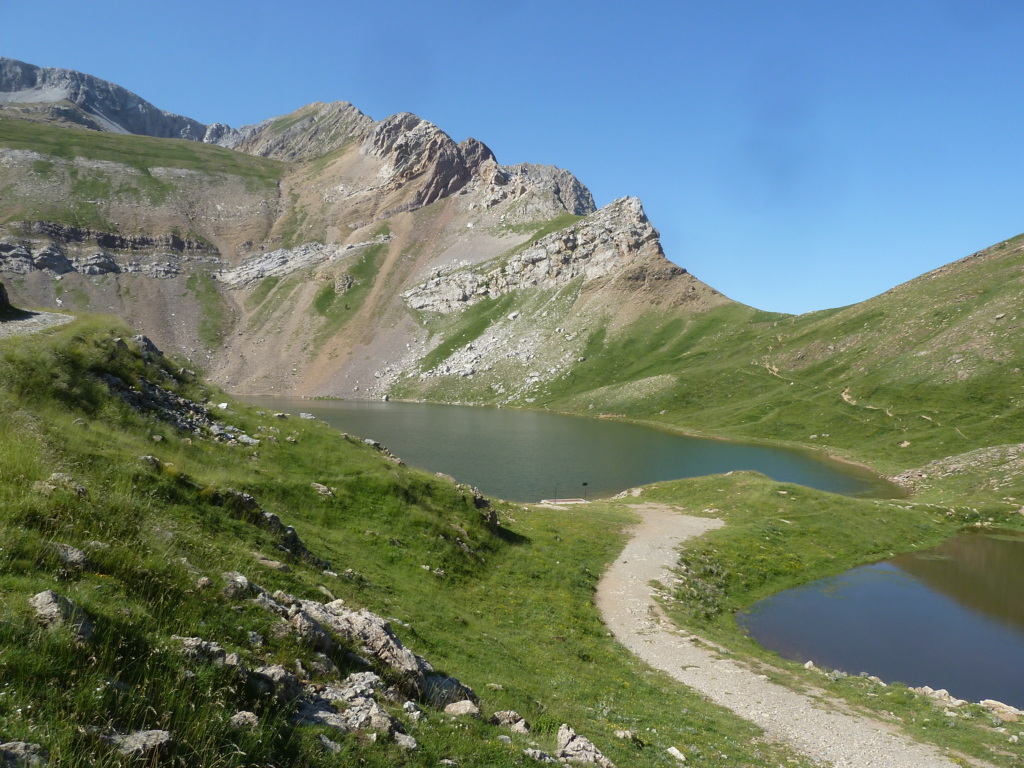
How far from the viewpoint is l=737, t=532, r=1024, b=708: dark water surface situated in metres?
27.2

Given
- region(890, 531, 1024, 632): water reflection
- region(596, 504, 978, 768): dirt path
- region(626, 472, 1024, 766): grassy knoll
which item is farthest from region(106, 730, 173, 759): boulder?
region(890, 531, 1024, 632): water reflection

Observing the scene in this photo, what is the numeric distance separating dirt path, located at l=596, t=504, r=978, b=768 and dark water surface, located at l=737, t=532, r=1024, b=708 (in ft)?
21.4

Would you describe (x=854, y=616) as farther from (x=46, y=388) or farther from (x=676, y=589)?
(x=46, y=388)

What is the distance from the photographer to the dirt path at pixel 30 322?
1041 inches

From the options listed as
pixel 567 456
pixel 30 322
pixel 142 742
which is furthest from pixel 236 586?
pixel 567 456

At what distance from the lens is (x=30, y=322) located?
1151 inches

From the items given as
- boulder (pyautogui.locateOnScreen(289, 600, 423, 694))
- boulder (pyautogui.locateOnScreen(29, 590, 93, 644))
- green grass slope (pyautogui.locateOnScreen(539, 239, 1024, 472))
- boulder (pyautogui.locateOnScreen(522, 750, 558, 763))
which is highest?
green grass slope (pyautogui.locateOnScreen(539, 239, 1024, 472))

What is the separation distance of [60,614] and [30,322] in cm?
3112

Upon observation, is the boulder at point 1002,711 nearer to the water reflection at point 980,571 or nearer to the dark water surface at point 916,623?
the dark water surface at point 916,623

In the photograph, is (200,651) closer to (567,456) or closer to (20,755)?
(20,755)

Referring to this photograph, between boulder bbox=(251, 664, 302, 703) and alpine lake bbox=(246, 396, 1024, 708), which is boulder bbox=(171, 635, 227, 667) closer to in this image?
boulder bbox=(251, 664, 302, 703)

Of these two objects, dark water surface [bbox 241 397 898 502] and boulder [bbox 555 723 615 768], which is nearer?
boulder [bbox 555 723 615 768]

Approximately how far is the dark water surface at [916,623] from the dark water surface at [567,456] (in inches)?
1203

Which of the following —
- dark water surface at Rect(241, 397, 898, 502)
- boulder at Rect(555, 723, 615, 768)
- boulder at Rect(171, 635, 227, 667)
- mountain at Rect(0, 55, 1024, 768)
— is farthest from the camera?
dark water surface at Rect(241, 397, 898, 502)
